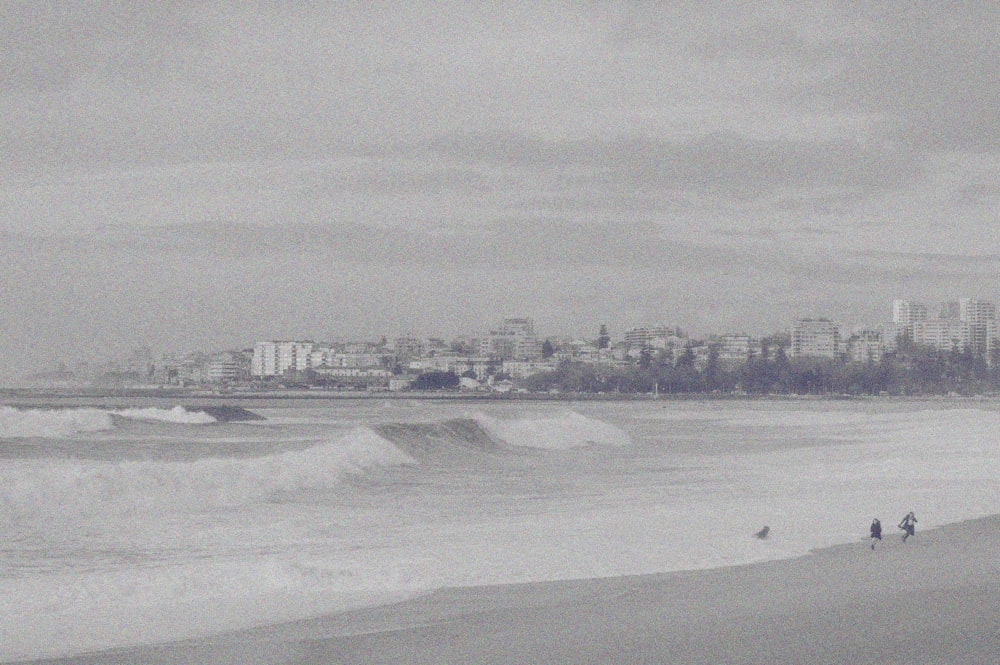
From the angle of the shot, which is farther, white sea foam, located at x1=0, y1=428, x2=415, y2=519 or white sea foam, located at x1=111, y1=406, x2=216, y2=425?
white sea foam, located at x1=111, y1=406, x2=216, y2=425

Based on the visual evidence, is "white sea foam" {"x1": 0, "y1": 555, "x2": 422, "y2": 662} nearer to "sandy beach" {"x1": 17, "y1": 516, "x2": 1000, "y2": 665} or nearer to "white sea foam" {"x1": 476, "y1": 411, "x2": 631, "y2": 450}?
"sandy beach" {"x1": 17, "y1": 516, "x2": 1000, "y2": 665}

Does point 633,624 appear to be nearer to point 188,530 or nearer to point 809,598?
point 809,598

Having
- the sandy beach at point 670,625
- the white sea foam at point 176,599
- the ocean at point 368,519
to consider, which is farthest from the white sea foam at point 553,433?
the sandy beach at point 670,625

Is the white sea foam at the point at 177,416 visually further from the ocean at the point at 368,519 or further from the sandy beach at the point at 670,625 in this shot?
the sandy beach at the point at 670,625

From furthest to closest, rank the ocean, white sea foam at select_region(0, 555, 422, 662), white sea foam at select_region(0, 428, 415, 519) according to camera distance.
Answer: white sea foam at select_region(0, 428, 415, 519) → the ocean → white sea foam at select_region(0, 555, 422, 662)

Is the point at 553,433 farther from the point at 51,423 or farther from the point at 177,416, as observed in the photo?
the point at 177,416

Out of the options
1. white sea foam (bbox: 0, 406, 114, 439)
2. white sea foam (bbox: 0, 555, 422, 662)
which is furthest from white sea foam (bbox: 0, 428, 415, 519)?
white sea foam (bbox: 0, 406, 114, 439)
